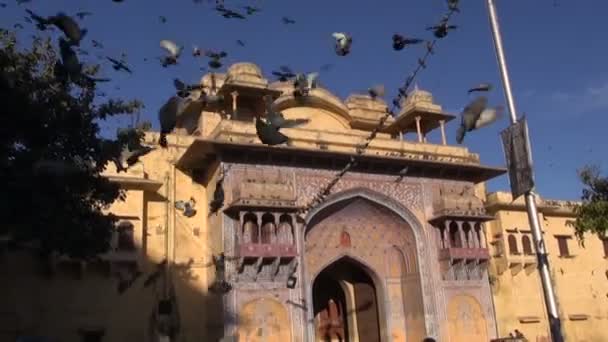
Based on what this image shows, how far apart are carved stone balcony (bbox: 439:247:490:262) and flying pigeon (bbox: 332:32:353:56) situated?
33.6 feet

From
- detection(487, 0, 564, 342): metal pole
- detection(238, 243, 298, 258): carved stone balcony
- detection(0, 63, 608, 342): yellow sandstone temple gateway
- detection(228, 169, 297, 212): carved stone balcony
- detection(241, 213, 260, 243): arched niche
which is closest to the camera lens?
detection(487, 0, 564, 342): metal pole

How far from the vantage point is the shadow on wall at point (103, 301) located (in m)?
14.9

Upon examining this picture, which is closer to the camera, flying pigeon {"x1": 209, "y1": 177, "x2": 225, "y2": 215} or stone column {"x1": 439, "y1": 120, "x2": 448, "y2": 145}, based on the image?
flying pigeon {"x1": 209, "y1": 177, "x2": 225, "y2": 215}

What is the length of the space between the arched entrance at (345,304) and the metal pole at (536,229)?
11.0 meters

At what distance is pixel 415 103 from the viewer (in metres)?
22.2

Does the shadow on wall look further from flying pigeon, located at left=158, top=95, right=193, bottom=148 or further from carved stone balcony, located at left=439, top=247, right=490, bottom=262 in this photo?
carved stone balcony, located at left=439, top=247, right=490, bottom=262

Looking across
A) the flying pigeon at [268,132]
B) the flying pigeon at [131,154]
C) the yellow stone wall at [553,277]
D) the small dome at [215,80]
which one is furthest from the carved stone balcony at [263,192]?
the yellow stone wall at [553,277]

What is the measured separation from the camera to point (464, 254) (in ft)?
61.0

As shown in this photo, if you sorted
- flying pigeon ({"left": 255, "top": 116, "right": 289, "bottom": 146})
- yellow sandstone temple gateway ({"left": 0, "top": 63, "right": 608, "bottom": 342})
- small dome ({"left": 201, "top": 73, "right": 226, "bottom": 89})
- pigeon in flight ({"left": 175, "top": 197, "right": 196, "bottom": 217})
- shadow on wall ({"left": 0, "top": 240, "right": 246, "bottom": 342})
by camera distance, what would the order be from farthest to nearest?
1. small dome ({"left": 201, "top": 73, "right": 226, "bottom": 89})
2. pigeon in flight ({"left": 175, "top": 197, "right": 196, "bottom": 217})
3. yellow sandstone temple gateway ({"left": 0, "top": 63, "right": 608, "bottom": 342})
4. shadow on wall ({"left": 0, "top": 240, "right": 246, "bottom": 342})
5. flying pigeon ({"left": 255, "top": 116, "right": 289, "bottom": 146})

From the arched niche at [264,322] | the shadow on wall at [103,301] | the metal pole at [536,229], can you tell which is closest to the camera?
the metal pole at [536,229]

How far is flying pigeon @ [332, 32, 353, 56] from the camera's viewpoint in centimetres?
981

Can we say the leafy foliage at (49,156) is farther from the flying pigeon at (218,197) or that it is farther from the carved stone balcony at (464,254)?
the carved stone balcony at (464,254)

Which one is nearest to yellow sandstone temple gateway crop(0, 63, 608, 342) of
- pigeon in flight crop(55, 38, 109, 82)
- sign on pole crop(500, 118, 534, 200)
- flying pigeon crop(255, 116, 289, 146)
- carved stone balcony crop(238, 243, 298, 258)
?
carved stone balcony crop(238, 243, 298, 258)

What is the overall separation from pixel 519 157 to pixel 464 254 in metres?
11.7
